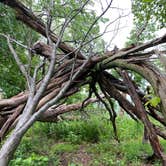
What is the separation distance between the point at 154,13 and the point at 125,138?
387 cm

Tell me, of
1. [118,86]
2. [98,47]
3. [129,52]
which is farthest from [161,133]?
[98,47]

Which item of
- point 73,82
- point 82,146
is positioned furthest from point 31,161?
point 82,146

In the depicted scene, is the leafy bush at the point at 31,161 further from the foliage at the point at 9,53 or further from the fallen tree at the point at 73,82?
the foliage at the point at 9,53

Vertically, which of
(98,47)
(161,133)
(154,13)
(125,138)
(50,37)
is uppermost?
(98,47)

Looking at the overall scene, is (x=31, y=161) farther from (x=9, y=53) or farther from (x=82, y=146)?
(x=9, y=53)

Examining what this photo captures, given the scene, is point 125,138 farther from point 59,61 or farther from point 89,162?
point 59,61

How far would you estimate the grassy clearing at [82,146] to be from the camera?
461 cm

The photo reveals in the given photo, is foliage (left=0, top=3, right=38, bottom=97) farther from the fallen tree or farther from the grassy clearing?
the grassy clearing

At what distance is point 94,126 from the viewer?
625 centimetres

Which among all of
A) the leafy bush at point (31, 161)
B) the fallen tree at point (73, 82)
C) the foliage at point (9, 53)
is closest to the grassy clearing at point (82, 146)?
the leafy bush at point (31, 161)

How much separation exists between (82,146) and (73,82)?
229 cm

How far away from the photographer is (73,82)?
12.3 ft

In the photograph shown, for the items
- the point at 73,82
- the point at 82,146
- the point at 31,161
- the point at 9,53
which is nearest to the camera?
the point at 73,82

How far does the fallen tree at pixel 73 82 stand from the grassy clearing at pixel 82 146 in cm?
85
